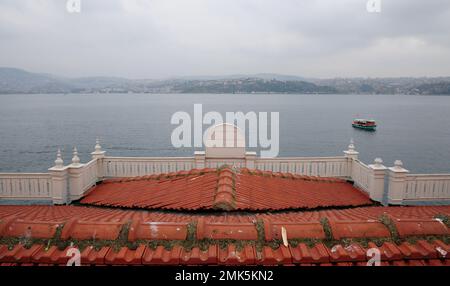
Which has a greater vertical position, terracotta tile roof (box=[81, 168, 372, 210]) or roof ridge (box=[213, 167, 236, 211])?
roof ridge (box=[213, 167, 236, 211])

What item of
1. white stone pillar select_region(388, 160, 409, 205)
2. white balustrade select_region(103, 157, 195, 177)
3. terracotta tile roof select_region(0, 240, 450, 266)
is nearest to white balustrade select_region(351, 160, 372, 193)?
white stone pillar select_region(388, 160, 409, 205)

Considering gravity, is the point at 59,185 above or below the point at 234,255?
below

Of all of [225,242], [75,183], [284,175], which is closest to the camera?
[225,242]

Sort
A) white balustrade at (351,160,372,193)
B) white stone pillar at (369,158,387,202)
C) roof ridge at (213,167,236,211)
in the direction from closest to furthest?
roof ridge at (213,167,236,211)
white stone pillar at (369,158,387,202)
white balustrade at (351,160,372,193)

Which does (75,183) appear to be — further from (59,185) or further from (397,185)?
(397,185)

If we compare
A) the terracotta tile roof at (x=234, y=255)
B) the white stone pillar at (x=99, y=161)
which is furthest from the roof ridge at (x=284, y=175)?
the white stone pillar at (x=99, y=161)

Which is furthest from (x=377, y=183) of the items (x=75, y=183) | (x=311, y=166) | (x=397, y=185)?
(x=75, y=183)

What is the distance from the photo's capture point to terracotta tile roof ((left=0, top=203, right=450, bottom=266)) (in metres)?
3.58

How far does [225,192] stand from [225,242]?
2436 millimetres

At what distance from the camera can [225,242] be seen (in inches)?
149

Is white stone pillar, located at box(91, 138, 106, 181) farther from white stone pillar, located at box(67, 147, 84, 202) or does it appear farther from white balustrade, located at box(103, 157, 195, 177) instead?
white stone pillar, located at box(67, 147, 84, 202)

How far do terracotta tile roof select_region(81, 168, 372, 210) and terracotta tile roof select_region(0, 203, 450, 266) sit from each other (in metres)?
1.96
